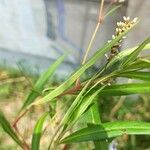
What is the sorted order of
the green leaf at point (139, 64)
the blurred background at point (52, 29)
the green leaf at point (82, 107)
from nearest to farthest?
the green leaf at point (139, 64) < the green leaf at point (82, 107) < the blurred background at point (52, 29)

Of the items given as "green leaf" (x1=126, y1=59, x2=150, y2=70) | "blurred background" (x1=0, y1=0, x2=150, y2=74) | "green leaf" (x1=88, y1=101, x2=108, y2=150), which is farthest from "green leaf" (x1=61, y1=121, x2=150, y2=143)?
"blurred background" (x1=0, y1=0, x2=150, y2=74)

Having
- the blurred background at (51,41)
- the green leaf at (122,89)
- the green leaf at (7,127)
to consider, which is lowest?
the green leaf at (7,127)

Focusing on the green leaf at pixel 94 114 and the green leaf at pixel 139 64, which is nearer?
the green leaf at pixel 139 64

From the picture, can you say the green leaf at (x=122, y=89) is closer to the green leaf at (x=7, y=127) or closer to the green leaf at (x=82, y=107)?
the green leaf at (x=82, y=107)

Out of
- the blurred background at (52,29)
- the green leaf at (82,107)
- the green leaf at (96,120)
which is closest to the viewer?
the green leaf at (82,107)

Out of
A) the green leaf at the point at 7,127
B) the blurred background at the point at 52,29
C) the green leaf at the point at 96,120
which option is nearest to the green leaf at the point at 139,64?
the green leaf at the point at 96,120

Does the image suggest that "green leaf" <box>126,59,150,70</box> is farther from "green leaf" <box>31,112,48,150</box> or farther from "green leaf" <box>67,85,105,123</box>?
"green leaf" <box>31,112,48,150</box>

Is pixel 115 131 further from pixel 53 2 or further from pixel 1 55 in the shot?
pixel 1 55

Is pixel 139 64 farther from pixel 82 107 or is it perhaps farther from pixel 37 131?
pixel 37 131

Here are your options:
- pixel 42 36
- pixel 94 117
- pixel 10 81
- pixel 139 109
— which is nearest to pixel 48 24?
pixel 42 36
